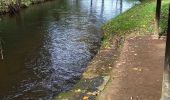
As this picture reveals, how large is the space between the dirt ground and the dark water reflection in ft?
8.15

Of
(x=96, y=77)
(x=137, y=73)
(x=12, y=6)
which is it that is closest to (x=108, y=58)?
(x=96, y=77)

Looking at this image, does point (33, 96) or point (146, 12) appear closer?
point (33, 96)

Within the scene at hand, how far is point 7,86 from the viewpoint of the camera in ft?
50.0

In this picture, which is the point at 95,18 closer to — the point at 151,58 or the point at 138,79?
the point at 151,58

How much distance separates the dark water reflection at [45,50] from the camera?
15.1 metres

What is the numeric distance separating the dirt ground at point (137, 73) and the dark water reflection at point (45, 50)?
2.48m

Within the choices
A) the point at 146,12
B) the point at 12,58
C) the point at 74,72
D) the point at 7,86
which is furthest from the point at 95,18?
the point at 7,86

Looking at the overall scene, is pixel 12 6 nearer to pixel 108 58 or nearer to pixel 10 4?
pixel 10 4

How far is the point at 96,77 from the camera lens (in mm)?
13602

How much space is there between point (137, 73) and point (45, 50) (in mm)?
9328

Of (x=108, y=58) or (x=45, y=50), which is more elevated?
(x=108, y=58)

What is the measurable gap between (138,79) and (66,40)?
1185 cm

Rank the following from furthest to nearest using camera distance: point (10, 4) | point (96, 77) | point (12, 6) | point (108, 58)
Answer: point (12, 6) < point (10, 4) < point (108, 58) < point (96, 77)

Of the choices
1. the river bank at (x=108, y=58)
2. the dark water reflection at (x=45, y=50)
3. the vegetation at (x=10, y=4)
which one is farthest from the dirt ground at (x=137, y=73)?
the vegetation at (x=10, y=4)
